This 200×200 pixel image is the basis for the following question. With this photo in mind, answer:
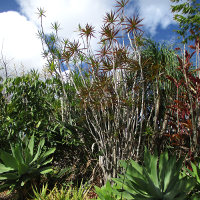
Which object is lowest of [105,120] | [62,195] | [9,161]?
[62,195]

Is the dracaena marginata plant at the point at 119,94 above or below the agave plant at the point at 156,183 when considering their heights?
above

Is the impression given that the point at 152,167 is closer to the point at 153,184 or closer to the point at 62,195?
the point at 153,184

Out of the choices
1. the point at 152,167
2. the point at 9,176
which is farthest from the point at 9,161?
Answer: the point at 152,167

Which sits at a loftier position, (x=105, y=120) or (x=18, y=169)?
(x=105, y=120)

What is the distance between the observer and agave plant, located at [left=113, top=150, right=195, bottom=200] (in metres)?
1.67

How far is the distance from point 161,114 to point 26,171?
253 cm

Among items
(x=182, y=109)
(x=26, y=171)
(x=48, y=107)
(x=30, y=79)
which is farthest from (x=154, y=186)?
(x=30, y=79)

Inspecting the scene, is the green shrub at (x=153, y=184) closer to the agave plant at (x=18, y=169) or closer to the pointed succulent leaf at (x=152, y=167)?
the pointed succulent leaf at (x=152, y=167)

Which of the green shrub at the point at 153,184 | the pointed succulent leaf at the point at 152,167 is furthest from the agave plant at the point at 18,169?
the pointed succulent leaf at the point at 152,167

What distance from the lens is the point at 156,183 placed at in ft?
6.10

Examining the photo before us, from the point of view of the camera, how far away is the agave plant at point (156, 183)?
1673mm

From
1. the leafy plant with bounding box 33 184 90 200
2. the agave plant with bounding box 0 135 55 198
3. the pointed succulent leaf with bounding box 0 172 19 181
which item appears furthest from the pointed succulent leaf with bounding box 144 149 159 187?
the pointed succulent leaf with bounding box 0 172 19 181

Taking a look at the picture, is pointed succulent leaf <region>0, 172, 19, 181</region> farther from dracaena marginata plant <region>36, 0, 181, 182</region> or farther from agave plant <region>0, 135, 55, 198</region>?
dracaena marginata plant <region>36, 0, 181, 182</region>

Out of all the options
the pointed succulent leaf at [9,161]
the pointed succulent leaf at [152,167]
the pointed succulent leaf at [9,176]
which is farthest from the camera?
the pointed succulent leaf at [9,161]
